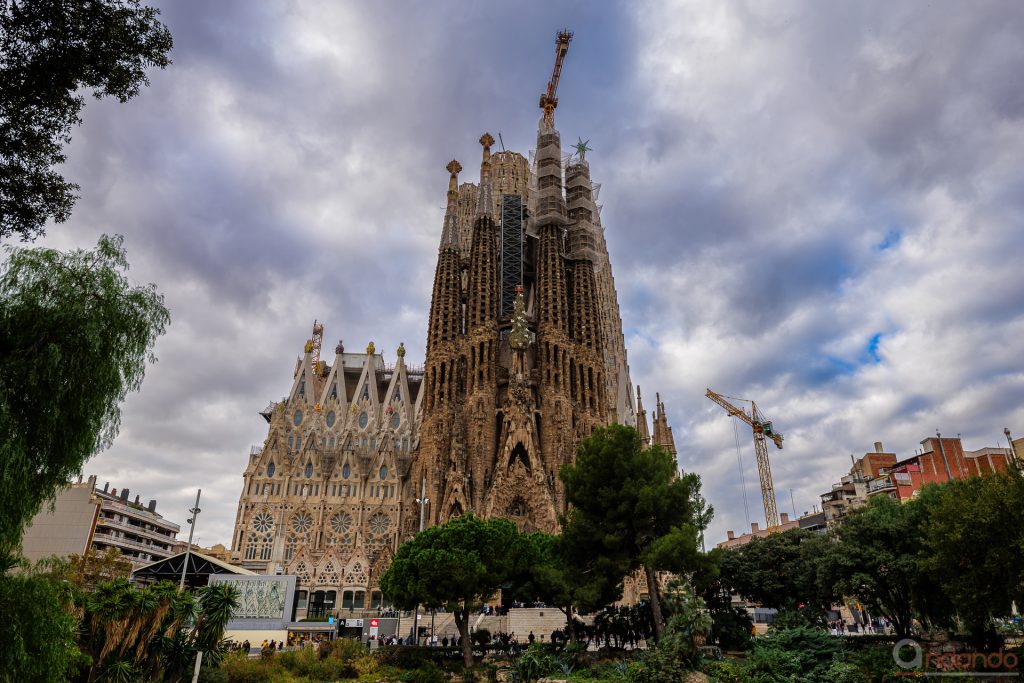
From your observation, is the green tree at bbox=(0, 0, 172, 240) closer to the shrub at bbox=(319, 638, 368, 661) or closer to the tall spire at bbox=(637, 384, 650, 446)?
the shrub at bbox=(319, 638, 368, 661)

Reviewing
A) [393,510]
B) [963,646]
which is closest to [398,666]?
[963,646]

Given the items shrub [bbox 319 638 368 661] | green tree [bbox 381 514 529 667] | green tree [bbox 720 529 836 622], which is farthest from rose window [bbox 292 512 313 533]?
green tree [bbox 720 529 836 622]

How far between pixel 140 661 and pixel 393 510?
48915 mm

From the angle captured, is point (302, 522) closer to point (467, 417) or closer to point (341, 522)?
point (341, 522)

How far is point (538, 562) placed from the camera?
1209 inches

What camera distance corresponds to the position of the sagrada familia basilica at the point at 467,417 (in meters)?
56.0

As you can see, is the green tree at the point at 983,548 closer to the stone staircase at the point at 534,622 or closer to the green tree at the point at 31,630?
the stone staircase at the point at 534,622

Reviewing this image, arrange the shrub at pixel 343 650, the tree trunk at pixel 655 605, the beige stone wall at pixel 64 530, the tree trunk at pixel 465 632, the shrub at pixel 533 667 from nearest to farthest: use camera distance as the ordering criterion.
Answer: the shrub at pixel 533 667
the tree trunk at pixel 465 632
the shrub at pixel 343 650
the tree trunk at pixel 655 605
the beige stone wall at pixel 64 530

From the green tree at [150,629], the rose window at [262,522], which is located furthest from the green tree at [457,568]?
the rose window at [262,522]

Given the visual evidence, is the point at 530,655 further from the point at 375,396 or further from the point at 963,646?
the point at 375,396

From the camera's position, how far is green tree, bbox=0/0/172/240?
11.8 metres

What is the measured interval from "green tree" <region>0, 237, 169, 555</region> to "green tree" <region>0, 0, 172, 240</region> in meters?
1.10

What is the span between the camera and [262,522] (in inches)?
2506

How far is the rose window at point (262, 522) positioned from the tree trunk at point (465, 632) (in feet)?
144
